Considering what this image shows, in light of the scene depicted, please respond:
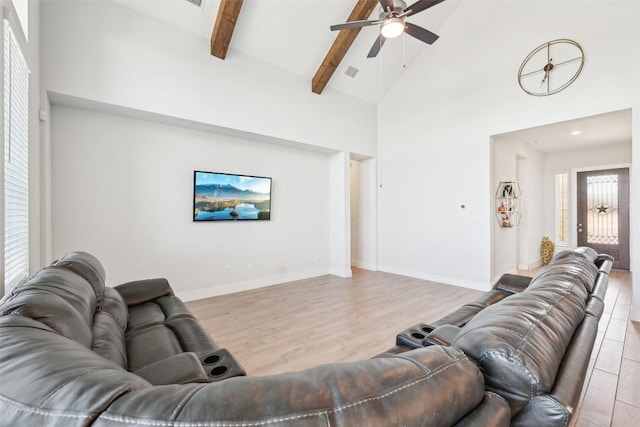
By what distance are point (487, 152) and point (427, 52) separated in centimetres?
230

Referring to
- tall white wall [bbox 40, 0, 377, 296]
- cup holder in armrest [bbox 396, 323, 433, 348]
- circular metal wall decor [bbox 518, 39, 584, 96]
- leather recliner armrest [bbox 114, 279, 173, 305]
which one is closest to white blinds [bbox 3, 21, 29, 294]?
leather recliner armrest [bbox 114, 279, 173, 305]

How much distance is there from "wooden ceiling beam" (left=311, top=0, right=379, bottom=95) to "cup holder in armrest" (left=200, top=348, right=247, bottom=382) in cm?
454

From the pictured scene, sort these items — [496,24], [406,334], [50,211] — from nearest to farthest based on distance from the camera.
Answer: [406,334]
[50,211]
[496,24]

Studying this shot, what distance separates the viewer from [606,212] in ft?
20.1

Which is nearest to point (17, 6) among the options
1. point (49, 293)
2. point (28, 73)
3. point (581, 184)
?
point (28, 73)

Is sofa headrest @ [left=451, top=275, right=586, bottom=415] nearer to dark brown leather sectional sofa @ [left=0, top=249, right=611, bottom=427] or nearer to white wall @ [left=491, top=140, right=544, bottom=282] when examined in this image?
dark brown leather sectional sofa @ [left=0, top=249, right=611, bottom=427]

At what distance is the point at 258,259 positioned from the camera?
4980 mm

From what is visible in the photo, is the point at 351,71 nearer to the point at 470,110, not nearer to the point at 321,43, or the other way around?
the point at 321,43

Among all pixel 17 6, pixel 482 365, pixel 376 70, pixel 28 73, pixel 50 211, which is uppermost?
pixel 376 70

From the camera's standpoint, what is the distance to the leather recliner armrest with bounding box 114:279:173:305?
2527 millimetres

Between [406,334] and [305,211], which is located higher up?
[305,211]

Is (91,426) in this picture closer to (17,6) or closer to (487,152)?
(17,6)

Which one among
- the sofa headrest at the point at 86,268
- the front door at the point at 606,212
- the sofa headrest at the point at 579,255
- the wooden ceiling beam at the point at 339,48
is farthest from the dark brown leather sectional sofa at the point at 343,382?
the front door at the point at 606,212

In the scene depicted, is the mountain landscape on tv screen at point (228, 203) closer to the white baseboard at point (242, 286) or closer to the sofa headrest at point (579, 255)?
the white baseboard at point (242, 286)
